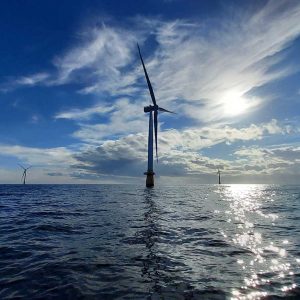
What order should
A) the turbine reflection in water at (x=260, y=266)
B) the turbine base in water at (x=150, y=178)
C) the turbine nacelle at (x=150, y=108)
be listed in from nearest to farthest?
the turbine reflection in water at (x=260, y=266) < the turbine nacelle at (x=150, y=108) < the turbine base in water at (x=150, y=178)

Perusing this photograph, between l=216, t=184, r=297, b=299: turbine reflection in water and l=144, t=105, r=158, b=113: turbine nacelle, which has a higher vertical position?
l=144, t=105, r=158, b=113: turbine nacelle

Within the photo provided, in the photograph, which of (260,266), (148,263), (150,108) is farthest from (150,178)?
(260,266)

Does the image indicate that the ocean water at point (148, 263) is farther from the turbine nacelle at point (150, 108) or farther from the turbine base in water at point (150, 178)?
the turbine base in water at point (150, 178)

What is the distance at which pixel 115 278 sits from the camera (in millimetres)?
10891

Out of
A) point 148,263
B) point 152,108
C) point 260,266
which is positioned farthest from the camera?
point 152,108

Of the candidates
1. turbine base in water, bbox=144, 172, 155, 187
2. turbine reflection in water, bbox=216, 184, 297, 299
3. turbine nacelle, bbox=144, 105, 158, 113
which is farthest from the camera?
turbine base in water, bbox=144, 172, 155, 187

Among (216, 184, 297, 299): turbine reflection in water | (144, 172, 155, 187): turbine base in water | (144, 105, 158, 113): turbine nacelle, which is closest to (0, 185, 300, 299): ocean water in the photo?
(216, 184, 297, 299): turbine reflection in water

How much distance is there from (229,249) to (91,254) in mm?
6959

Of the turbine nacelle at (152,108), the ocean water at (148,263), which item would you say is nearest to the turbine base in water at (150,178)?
the turbine nacelle at (152,108)

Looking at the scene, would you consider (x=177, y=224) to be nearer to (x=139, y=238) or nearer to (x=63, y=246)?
(x=139, y=238)

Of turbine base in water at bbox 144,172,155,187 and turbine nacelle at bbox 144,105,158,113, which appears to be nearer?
turbine nacelle at bbox 144,105,158,113

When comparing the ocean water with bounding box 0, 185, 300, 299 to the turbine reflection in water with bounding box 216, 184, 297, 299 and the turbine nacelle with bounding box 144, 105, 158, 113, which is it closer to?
the turbine reflection in water with bounding box 216, 184, 297, 299

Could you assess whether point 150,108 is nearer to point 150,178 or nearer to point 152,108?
point 152,108

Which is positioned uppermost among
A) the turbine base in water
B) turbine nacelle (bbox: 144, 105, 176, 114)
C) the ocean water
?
turbine nacelle (bbox: 144, 105, 176, 114)
